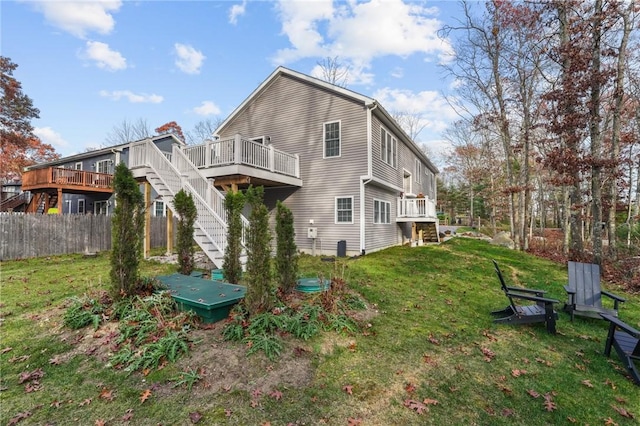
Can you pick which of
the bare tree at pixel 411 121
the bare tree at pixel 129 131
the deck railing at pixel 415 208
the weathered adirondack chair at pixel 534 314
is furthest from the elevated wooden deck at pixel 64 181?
the bare tree at pixel 411 121

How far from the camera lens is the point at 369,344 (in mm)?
4223

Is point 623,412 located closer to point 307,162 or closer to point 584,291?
point 584,291

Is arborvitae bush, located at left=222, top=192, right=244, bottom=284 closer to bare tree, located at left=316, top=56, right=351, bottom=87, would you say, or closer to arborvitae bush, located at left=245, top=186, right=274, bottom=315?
arborvitae bush, located at left=245, top=186, right=274, bottom=315

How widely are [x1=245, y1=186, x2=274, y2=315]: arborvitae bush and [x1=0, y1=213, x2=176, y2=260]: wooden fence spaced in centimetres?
1291

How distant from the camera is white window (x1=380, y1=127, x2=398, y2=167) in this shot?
13641mm

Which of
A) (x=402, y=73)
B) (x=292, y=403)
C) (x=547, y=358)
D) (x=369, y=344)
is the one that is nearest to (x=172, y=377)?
(x=292, y=403)

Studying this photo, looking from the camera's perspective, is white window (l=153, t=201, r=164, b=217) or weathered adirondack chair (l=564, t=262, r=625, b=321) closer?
weathered adirondack chair (l=564, t=262, r=625, b=321)

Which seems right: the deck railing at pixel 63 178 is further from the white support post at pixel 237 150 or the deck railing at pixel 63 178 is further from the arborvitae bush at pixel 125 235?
the arborvitae bush at pixel 125 235

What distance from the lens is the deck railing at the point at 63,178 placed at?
1741 centimetres

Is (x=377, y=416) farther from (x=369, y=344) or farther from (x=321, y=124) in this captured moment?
(x=321, y=124)

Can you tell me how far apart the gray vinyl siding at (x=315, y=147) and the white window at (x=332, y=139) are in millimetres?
193

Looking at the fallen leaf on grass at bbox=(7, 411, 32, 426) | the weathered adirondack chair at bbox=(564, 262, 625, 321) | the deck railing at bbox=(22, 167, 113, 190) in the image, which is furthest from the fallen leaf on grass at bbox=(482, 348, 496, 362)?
the deck railing at bbox=(22, 167, 113, 190)

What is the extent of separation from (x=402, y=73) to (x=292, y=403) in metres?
17.5

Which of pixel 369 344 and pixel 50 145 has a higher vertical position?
pixel 50 145
